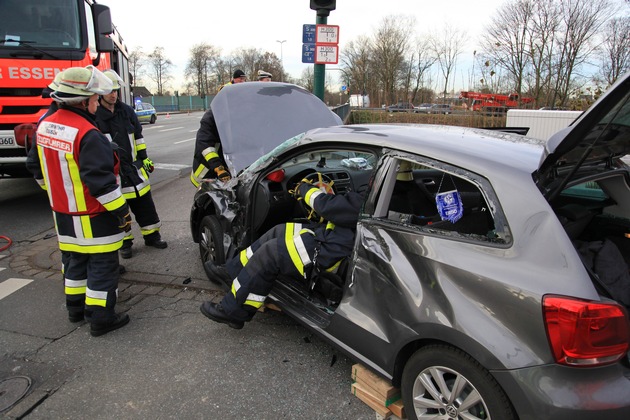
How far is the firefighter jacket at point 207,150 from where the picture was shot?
4645 mm

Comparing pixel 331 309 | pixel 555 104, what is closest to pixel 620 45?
pixel 555 104

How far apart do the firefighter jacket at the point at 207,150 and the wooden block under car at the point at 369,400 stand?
9.40ft

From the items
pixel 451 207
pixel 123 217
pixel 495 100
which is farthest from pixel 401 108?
pixel 451 207

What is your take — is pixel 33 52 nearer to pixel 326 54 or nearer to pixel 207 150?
pixel 207 150

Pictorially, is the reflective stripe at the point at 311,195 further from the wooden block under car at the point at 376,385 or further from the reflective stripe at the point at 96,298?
the reflective stripe at the point at 96,298

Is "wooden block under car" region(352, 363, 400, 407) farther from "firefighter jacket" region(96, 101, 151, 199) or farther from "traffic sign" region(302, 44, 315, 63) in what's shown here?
"traffic sign" region(302, 44, 315, 63)

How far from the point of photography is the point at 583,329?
1.58 m

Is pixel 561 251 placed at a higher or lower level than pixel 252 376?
higher

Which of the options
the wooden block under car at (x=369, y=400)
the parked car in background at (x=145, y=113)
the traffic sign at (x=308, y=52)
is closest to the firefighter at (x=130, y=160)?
the wooden block under car at (x=369, y=400)

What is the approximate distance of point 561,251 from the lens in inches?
65.6

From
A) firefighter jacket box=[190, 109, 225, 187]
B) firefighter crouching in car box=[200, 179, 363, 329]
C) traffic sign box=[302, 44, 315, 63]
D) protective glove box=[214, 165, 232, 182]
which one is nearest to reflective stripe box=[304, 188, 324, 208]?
firefighter crouching in car box=[200, 179, 363, 329]

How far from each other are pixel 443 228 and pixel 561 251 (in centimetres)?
58

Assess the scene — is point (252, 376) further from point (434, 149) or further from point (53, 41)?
point (53, 41)

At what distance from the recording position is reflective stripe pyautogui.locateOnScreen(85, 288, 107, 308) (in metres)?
3.20
